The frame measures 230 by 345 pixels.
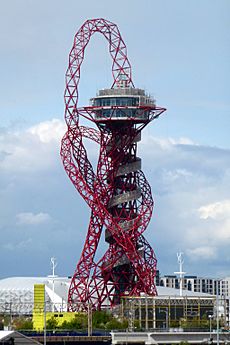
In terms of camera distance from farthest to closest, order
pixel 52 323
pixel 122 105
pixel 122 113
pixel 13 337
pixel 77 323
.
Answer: pixel 122 105, pixel 122 113, pixel 52 323, pixel 77 323, pixel 13 337

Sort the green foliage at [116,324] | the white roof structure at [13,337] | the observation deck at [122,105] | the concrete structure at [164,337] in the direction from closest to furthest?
the white roof structure at [13,337]
the concrete structure at [164,337]
the green foliage at [116,324]
the observation deck at [122,105]

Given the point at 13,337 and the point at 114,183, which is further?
the point at 114,183

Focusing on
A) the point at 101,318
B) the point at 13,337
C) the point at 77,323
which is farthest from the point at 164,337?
the point at 13,337

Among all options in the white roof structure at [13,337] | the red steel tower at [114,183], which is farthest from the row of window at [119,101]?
the white roof structure at [13,337]

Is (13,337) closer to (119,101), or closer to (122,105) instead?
(122,105)

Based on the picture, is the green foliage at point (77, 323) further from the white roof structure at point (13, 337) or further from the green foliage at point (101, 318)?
the white roof structure at point (13, 337)

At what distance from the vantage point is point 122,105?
19275cm

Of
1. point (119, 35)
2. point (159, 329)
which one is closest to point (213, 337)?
point (159, 329)

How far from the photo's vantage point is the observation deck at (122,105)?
192 m

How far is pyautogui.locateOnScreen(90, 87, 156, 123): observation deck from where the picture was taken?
192m

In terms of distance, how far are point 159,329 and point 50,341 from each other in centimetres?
2005

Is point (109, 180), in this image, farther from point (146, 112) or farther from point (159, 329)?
point (159, 329)

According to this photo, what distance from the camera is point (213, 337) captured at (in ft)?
545

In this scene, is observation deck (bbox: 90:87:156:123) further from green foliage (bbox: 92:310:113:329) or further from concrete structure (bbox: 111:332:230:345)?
concrete structure (bbox: 111:332:230:345)
